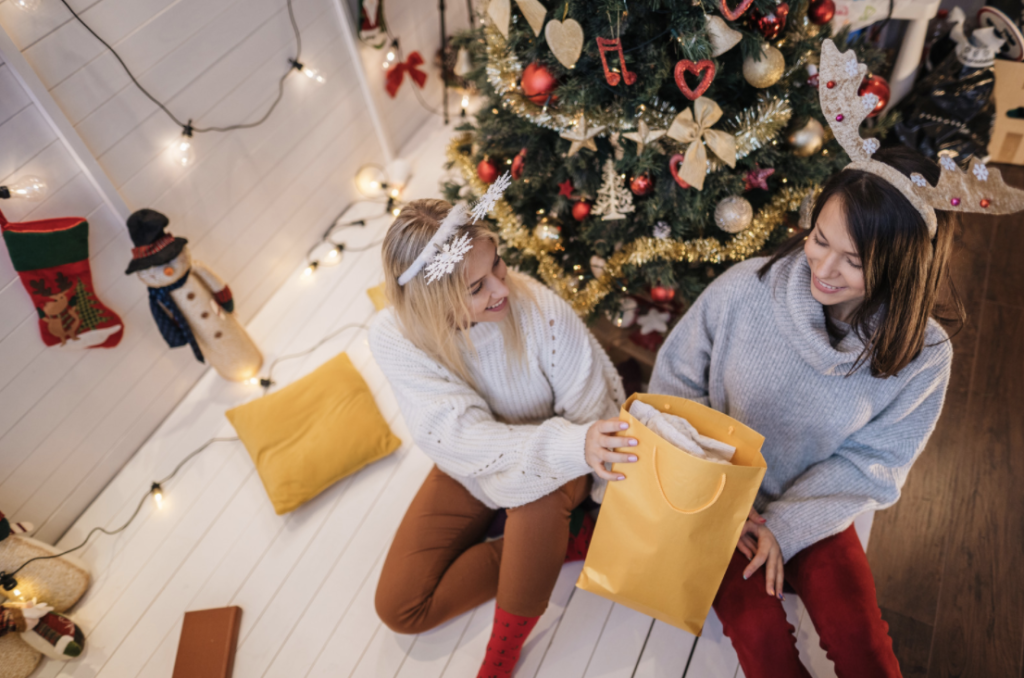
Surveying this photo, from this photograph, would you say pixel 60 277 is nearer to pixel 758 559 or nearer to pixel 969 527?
pixel 758 559

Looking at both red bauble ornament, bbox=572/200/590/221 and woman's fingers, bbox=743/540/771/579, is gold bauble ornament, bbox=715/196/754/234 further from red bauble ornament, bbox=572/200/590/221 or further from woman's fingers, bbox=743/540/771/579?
woman's fingers, bbox=743/540/771/579

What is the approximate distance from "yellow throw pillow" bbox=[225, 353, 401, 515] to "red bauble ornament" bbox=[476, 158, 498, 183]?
79 cm

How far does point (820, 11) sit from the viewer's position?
55.1 inches

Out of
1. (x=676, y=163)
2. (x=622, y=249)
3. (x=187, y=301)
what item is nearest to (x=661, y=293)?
(x=622, y=249)

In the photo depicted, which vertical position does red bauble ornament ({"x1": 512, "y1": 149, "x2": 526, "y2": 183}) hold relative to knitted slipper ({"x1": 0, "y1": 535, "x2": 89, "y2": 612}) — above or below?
above

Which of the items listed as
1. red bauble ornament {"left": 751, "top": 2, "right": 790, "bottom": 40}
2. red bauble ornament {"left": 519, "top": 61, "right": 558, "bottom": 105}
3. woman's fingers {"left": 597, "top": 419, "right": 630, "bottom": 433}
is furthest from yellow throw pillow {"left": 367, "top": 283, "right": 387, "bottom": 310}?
red bauble ornament {"left": 751, "top": 2, "right": 790, "bottom": 40}

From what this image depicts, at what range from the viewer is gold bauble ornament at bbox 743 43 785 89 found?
125 centimetres

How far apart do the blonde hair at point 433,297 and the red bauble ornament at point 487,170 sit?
504mm

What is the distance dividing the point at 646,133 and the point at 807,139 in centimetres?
45

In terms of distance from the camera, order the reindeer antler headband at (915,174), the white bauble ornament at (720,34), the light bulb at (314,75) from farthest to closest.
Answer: the light bulb at (314,75) < the white bauble ornament at (720,34) < the reindeer antler headband at (915,174)

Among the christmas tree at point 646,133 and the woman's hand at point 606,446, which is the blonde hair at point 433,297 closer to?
the woman's hand at point 606,446

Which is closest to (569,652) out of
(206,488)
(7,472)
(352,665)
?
(352,665)

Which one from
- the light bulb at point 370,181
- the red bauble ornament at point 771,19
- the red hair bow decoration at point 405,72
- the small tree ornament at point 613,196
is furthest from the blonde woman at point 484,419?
the red hair bow decoration at point 405,72

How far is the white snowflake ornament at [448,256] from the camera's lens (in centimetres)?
108
